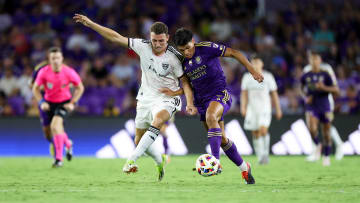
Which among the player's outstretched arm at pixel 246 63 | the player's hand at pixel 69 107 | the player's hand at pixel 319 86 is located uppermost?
the player's hand at pixel 319 86

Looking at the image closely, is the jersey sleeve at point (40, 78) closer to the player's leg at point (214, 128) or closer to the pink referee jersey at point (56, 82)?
the pink referee jersey at point (56, 82)

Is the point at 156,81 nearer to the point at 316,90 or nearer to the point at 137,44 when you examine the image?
the point at 137,44

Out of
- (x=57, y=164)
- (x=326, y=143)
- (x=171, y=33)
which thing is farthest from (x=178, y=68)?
(x=171, y=33)

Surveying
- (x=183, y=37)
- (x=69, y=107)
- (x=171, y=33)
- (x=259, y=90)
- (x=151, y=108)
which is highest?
(x=171, y=33)

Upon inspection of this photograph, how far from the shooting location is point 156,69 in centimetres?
948

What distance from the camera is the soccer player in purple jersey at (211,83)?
8992 millimetres

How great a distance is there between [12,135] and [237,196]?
1146cm

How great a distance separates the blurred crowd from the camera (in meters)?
19.0

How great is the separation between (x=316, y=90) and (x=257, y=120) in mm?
1462

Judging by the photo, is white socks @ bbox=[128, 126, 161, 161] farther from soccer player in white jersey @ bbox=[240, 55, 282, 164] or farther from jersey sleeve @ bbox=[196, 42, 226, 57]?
soccer player in white jersey @ bbox=[240, 55, 282, 164]

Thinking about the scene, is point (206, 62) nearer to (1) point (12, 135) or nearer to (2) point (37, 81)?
(2) point (37, 81)

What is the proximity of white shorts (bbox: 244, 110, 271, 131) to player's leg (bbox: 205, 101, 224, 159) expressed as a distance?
573 centimetres

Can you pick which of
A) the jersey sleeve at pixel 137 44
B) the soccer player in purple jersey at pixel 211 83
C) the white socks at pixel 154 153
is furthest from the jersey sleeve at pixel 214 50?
the white socks at pixel 154 153

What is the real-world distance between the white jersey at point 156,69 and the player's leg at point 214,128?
0.77m
